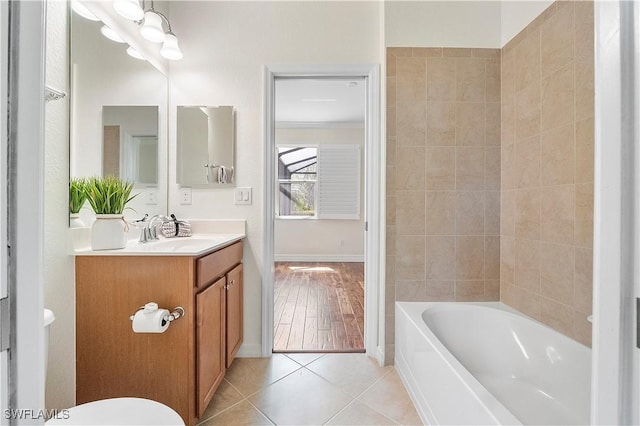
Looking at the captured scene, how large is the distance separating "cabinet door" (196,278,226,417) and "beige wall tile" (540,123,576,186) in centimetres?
183

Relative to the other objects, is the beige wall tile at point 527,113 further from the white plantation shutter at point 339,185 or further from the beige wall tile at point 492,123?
the white plantation shutter at point 339,185

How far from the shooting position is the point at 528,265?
1.73 metres

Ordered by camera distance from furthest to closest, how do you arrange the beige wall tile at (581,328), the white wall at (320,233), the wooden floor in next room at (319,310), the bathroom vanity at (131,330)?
the white wall at (320,233)
the wooden floor in next room at (319,310)
the beige wall tile at (581,328)
the bathroom vanity at (131,330)

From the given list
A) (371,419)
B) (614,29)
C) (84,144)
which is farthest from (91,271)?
(614,29)

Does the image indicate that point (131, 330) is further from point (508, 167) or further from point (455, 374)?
point (508, 167)

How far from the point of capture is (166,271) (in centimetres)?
127

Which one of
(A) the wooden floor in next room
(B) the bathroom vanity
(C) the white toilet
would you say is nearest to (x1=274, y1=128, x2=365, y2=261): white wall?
(A) the wooden floor in next room

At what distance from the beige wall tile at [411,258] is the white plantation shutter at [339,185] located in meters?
3.51

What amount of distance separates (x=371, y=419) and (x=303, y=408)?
348 millimetres

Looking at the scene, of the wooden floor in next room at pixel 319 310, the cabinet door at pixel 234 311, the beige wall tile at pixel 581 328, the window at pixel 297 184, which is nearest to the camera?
the beige wall tile at pixel 581 328

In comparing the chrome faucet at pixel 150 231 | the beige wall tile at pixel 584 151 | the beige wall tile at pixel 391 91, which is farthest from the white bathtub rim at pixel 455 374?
the chrome faucet at pixel 150 231

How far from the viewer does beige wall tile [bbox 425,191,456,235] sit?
1956mm

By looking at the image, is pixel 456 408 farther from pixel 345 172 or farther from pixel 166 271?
pixel 345 172

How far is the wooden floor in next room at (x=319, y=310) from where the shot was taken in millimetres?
2250
